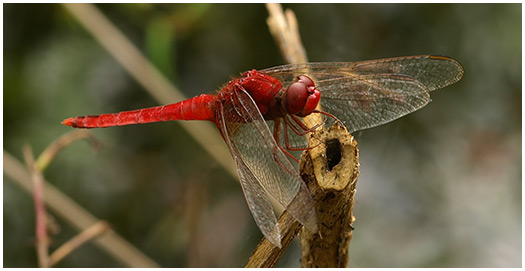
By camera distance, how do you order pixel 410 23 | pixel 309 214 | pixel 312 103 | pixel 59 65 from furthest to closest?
pixel 410 23
pixel 59 65
pixel 312 103
pixel 309 214

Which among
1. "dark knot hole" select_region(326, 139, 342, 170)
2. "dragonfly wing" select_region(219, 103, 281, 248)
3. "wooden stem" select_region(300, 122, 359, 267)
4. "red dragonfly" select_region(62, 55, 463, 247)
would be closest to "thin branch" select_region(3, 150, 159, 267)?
"red dragonfly" select_region(62, 55, 463, 247)

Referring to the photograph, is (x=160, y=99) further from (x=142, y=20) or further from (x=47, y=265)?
(x=47, y=265)

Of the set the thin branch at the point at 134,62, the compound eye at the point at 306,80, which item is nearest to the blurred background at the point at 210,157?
the thin branch at the point at 134,62

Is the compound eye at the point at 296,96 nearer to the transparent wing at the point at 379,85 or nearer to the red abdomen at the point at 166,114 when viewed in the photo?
the transparent wing at the point at 379,85

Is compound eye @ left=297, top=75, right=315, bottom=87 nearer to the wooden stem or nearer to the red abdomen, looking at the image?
the red abdomen

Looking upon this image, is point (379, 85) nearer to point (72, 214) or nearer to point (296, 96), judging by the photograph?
point (296, 96)

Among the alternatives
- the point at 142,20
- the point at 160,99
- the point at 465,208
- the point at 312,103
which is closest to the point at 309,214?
the point at 312,103
